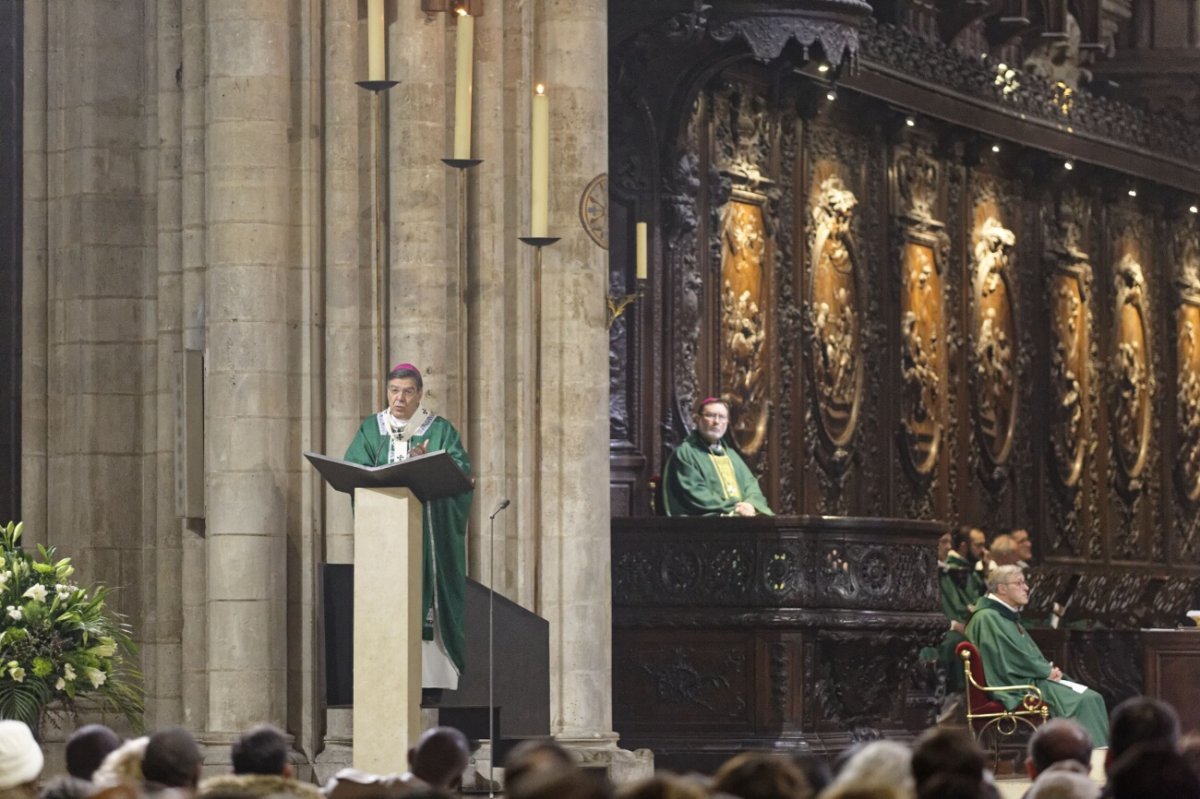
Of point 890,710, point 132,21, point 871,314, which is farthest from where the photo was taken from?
point 871,314

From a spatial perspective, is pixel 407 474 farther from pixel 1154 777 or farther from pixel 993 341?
pixel 993 341

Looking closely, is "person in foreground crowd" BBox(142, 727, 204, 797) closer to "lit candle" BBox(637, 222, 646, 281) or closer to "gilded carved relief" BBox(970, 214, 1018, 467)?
"lit candle" BBox(637, 222, 646, 281)

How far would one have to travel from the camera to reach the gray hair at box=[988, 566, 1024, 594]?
55.9 ft

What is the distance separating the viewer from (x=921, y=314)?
21891mm

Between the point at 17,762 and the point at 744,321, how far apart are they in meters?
11.8

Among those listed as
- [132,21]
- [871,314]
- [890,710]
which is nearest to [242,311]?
[132,21]

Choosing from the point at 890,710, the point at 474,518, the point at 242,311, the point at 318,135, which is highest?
the point at 318,135

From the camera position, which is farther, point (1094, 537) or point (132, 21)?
point (1094, 537)

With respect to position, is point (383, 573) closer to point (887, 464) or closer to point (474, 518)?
point (474, 518)

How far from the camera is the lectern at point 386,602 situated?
11.2 m

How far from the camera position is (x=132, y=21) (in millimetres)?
14773

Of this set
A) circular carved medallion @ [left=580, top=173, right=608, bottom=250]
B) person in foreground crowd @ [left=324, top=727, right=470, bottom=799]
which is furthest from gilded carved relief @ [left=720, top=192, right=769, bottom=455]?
person in foreground crowd @ [left=324, top=727, right=470, bottom=799]

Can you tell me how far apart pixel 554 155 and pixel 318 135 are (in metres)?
1.46

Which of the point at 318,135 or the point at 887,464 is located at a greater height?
the point at 318,135
